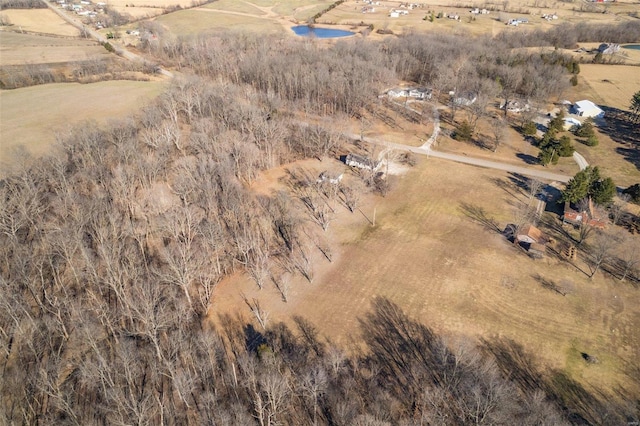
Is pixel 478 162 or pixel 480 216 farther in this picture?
pixel 478 162

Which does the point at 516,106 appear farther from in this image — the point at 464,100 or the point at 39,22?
the point at 39,22

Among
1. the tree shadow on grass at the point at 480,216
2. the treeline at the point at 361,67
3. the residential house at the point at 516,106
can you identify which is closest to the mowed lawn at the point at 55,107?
the treeline at the point at 361,67

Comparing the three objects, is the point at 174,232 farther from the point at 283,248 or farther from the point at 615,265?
the point at 615,265

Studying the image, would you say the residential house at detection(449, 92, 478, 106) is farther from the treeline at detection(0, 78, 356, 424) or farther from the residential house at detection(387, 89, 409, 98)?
the treeline at detection(0, 78, 356, 424)

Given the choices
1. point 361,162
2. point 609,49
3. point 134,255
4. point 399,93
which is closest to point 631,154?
point 399,93

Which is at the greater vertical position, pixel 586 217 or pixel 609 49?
pixel 609 49

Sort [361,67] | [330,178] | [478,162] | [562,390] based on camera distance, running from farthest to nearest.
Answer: [361,67], [478,162], [330,178], [562,390]

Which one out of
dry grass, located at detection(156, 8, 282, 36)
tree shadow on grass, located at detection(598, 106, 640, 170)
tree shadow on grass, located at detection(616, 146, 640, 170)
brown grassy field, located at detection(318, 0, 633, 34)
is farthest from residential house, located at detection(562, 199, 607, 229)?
dry grass, located at detection(156, 8, 282, 36)
